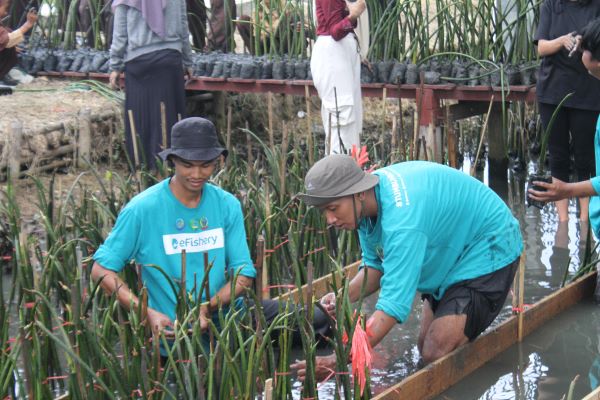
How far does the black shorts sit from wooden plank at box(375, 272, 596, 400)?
12 centimetres

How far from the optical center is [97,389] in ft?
10.7

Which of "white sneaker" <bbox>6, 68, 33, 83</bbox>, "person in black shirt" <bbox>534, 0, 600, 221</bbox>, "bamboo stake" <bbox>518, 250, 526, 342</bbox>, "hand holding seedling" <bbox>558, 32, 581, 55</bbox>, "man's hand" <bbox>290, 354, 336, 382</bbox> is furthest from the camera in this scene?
"white sneaker" <bbox>6, 68, 33, 83</bbox>

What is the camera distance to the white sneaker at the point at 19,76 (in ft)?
28.9

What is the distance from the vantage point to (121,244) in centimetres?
374

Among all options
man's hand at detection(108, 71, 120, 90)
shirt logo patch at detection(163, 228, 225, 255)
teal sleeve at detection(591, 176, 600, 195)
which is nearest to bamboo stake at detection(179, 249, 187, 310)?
shirt logo patch at detection(163, 228, 225, 255)

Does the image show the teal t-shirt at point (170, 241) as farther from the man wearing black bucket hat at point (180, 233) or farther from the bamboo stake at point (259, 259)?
the bamboo stake at point (259, 259)

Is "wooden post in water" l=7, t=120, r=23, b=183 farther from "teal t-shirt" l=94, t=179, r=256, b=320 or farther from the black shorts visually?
the black shorts

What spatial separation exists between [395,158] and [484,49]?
6.21 feet

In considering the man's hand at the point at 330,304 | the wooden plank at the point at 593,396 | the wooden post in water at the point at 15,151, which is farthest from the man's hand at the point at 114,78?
the wooden plank at the point at 593,396

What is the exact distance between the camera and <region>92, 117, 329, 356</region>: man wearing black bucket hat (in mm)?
3734

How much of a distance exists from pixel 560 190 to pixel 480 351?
27.8 inches

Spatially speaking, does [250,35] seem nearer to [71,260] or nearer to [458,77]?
[458,77]

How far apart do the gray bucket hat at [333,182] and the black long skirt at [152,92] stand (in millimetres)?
2924

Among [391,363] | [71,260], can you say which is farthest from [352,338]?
[71,260]
